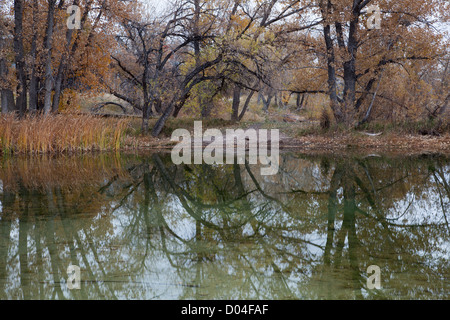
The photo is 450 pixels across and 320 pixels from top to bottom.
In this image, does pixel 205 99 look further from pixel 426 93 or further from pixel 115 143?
pixel 426 93

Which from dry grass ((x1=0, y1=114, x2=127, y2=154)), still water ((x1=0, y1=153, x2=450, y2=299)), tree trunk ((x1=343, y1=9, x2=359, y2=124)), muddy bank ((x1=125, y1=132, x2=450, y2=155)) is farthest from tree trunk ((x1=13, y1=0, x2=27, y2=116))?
tree trunk ((x1=343, y1=9, x2=359, y2=124))

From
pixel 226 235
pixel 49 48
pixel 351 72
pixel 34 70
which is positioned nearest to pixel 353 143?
pixel 351 72

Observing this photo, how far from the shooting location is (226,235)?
187 inches

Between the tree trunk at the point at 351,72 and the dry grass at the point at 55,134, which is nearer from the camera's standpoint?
the dry grass at the point at 55,134

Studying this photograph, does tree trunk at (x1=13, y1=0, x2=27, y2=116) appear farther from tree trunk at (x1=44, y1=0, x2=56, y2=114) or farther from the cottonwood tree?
the cottonwood tree

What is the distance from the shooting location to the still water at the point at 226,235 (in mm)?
3338

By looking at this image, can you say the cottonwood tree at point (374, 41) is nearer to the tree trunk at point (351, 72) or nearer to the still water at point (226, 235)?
the tree trunk at point (351, 72)

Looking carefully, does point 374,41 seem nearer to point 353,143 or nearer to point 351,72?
point 351,72

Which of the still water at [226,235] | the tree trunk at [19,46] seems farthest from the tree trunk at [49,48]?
the still water at [226,235]

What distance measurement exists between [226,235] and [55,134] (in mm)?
10185

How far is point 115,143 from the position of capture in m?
14.6

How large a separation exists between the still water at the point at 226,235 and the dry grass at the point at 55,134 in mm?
3975
